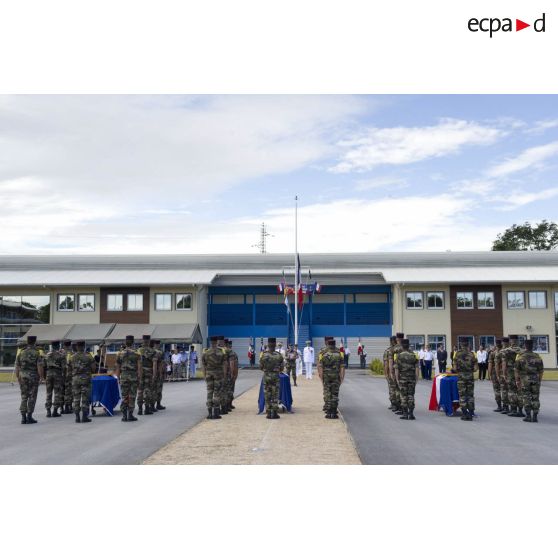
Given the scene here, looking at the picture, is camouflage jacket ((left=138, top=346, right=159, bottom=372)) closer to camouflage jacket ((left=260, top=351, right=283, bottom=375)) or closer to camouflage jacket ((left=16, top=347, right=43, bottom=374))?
camouflage jacket ((left=16, top=347, right=43, bottom=374))

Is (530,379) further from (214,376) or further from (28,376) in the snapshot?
(28,376)

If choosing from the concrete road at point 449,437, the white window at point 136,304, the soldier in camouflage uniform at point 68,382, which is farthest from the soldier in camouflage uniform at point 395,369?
the white window at point 136,304

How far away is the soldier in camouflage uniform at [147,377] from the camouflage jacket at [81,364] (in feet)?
5.06

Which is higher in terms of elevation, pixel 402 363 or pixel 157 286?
pixel 157 286

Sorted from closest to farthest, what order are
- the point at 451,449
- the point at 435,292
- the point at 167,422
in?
the point at 451,449, the point at 167,422, the point at 435,292

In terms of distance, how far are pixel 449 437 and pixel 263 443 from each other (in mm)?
3551

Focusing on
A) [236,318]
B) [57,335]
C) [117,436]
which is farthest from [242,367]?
[117,436]

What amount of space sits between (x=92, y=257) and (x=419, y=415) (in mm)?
39048

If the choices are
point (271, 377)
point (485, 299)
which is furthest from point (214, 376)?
point (485, 299)

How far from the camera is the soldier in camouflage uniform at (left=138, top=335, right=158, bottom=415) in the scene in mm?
16000

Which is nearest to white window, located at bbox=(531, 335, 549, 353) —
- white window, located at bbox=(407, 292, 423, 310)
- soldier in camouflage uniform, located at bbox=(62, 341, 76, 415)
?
white window, located at bbox=(407, 292, 423, 310)

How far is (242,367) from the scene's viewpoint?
4609 cm

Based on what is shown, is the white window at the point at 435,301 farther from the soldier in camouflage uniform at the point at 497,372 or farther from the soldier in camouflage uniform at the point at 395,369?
the soldier in camouflage uniform at the point at 395,369

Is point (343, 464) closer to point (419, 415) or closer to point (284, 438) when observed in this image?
point (284, 438)
